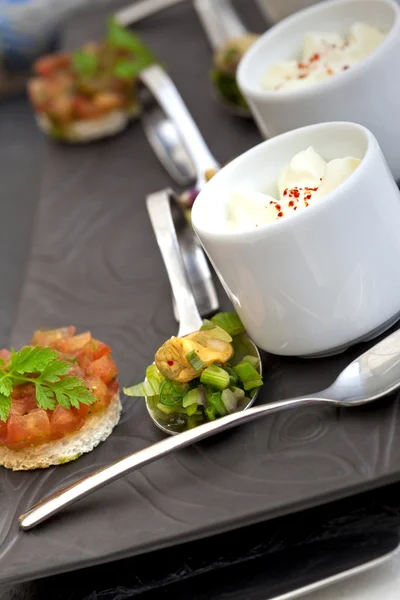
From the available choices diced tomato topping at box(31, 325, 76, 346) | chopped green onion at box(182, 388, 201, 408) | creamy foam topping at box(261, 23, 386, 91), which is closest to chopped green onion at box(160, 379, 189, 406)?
chopped green onion at box(182, 388, 201, 408)

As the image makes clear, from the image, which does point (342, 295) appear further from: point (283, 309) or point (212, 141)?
point (212, 141)

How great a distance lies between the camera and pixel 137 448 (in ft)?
4.76

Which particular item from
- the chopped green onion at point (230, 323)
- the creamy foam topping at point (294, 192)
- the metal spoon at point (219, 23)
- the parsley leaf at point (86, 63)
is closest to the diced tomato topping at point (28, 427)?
the chopped green onion at point (230, 323)

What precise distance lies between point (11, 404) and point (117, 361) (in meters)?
0.30

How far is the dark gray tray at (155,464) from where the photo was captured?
125 cm

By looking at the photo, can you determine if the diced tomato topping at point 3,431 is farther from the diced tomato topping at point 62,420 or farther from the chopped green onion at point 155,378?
the chopped green onion at point 155,378

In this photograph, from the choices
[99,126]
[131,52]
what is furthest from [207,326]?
[131,52]

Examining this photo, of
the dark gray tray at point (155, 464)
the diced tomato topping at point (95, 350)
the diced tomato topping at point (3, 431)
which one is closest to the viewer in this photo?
the dark gray tray at point (155, 464)

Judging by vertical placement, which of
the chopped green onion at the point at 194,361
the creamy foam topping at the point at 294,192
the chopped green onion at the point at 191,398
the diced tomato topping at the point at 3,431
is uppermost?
the creamy foam topping at the point at 294,192

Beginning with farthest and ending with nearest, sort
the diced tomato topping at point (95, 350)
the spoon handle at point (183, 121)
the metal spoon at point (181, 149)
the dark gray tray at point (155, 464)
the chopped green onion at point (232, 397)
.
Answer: the spoon handle at point (183, 121) → the metal spoon at point (181, 149) → the diced tomato topping at point (95, 350) → the chopped green onion at point (232, 397) → the dark gray tray at point (155, 464)

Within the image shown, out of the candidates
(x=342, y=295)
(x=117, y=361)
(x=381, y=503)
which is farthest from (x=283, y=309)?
(x=117, y=361)

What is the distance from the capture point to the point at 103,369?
4.98 feet

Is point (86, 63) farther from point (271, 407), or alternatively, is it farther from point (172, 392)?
point (271, 407)

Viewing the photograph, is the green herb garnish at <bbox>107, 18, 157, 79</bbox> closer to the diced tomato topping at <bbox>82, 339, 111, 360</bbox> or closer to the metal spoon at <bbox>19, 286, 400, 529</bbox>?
the diced tomato topping at <bbox>82, 339, 111, 360</bbox>
